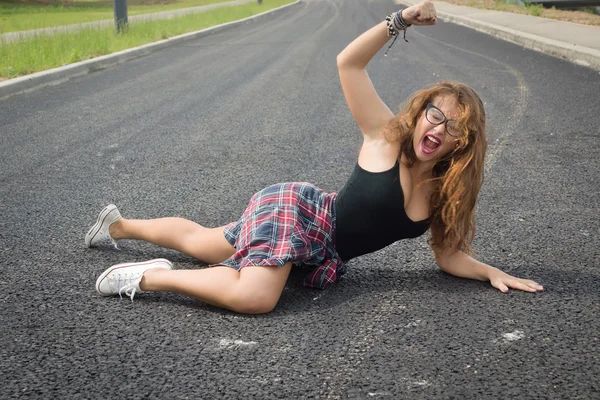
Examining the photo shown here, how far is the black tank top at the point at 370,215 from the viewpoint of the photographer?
3.64 m

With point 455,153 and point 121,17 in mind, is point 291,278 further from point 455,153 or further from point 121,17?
point 121,17

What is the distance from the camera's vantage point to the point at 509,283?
12.4 ft

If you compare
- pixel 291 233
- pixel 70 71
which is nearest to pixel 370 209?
pixel 291 233

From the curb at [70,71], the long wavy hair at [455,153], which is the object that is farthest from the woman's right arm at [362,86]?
the curb at [70,71]

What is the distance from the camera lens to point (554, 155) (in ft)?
21.9

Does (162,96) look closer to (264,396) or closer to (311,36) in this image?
(264,396)

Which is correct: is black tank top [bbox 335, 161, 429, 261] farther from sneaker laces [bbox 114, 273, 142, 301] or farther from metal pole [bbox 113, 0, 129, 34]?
metal pole [bbox 113, 0, 129, 34]

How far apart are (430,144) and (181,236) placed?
A: 1.41 metres

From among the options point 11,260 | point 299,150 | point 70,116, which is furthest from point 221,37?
point 11,260

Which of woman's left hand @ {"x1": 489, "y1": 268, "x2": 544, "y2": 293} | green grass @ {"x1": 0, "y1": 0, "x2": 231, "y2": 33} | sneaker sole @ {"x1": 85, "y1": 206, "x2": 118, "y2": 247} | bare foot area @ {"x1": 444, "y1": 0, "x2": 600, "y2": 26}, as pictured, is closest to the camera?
woman's left hand @ {"x1": 489, "y1": 268, "x2": 544, "y2": 293}

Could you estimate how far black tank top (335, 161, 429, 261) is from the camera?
143 inches

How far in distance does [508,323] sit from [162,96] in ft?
23.6

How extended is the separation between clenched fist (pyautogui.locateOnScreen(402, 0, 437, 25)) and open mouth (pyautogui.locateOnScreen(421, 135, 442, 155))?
0.49 meters

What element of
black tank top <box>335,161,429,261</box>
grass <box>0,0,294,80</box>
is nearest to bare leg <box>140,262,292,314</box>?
black tank top <box>335,161,429,261</box>
